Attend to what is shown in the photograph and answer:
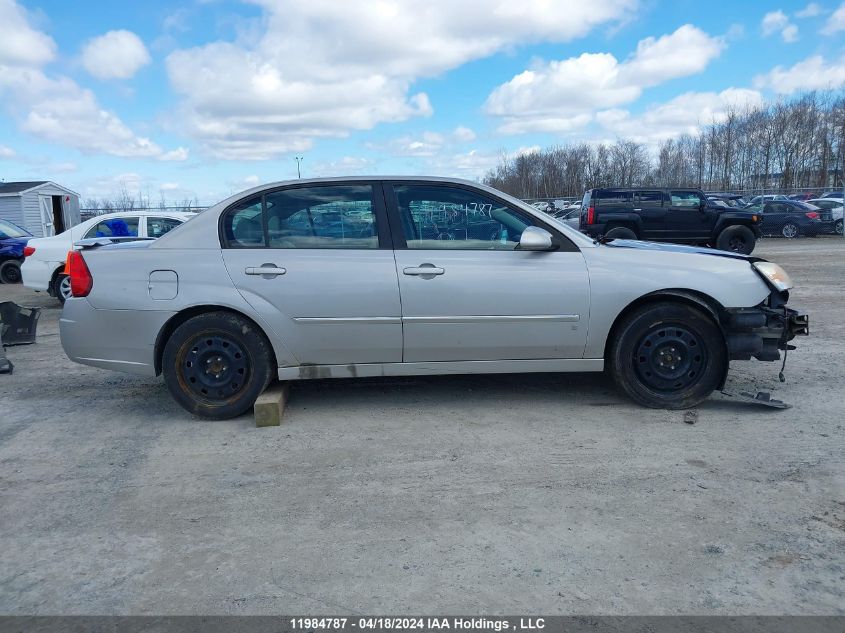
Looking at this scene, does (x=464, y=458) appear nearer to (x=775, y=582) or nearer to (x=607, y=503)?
(x=607, y=503)

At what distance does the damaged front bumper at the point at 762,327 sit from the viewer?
4699 millimetres

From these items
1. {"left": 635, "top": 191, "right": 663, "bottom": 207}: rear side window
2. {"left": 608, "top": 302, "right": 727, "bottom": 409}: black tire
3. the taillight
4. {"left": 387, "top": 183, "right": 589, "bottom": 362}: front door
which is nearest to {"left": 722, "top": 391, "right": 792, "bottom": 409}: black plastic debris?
{"left": 608, "top": 302, "right": 727, "bottom": 409}: black tire

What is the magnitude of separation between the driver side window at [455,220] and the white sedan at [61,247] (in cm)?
749

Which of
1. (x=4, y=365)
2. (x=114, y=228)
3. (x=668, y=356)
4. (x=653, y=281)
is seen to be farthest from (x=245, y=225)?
(x=114, y=228)

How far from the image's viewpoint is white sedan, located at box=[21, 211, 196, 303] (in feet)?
37.1

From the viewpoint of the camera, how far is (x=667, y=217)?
17938mm

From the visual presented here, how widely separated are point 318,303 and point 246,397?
880mm

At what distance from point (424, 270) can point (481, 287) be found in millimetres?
418

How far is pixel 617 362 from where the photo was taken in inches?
187

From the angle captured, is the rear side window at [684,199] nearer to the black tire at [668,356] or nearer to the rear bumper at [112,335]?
the black tire at [668,356]

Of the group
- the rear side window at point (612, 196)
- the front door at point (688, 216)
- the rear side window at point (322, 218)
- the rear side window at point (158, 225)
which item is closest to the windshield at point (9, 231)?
the rear side window at point (158, 225)

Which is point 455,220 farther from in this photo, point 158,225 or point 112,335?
point 158,225

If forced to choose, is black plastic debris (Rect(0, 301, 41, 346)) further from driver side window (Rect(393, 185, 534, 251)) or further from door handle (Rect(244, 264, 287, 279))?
driver side window (Rect(393, 185, 534, 251))

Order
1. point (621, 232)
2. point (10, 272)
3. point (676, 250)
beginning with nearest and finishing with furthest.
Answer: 1. point (676, 250)
2. point (10, 272)
3. point (621, 232)
